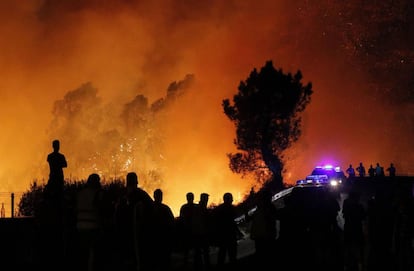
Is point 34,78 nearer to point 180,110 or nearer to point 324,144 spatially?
point 180,110

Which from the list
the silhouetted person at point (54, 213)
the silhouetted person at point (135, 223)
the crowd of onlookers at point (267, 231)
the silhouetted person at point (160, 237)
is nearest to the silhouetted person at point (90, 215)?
the crowd of onlookers at point (267, 231)

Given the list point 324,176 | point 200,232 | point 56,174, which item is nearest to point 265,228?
point 200,232

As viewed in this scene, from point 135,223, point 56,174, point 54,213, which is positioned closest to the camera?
Result: point 135,223

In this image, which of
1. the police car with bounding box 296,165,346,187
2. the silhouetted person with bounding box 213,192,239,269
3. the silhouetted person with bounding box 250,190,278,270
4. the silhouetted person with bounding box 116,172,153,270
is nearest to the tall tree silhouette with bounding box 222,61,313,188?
the police car with bounding box 296,165,346,187

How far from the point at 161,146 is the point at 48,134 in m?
12.3

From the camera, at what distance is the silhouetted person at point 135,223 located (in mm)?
9297

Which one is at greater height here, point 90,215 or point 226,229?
point 90,215

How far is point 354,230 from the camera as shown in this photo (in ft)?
43.7

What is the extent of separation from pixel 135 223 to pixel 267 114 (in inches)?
1258

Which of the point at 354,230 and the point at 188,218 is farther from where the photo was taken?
the point at 188,218

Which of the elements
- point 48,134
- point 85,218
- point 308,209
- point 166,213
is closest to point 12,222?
point 85,218

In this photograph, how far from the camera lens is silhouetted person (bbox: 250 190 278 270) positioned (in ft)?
38.8

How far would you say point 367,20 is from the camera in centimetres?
6650

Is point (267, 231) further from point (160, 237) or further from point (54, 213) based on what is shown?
point (54, 213)
